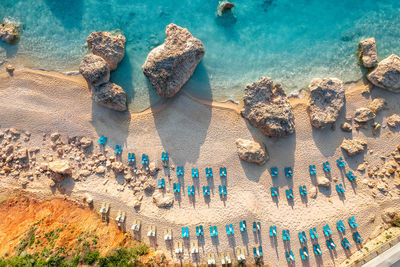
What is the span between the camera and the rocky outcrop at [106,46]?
18.3 m

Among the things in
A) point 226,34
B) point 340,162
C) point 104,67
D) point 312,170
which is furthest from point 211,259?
point 226,34

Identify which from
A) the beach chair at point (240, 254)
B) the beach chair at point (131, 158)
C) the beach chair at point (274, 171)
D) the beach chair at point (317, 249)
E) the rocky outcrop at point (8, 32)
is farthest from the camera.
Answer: the rocky outcrop at point (8, 32)

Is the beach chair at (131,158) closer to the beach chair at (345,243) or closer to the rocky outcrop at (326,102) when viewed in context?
the rocky outcrop at (326,102)

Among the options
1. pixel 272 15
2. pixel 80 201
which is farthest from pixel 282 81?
pixel 80 201

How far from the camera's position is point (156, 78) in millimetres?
17547

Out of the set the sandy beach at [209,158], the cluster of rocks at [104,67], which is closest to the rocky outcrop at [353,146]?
the sandy beach at [209,158]

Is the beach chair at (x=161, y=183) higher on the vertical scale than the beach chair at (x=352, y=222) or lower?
higher

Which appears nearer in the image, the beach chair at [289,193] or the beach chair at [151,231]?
the beach chair at [151,231]

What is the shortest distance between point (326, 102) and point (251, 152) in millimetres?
7207

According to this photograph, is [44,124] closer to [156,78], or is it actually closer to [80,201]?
[80,201]

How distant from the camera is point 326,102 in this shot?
→ 18.0 m

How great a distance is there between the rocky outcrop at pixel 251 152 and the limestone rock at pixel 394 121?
1000cm

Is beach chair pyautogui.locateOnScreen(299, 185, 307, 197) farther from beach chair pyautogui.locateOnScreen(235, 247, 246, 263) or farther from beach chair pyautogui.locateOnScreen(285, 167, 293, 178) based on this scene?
beach chair pyautogui.locateOnScreen(235, 247, 246, 263)

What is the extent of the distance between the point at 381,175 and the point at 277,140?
854 centimetres
